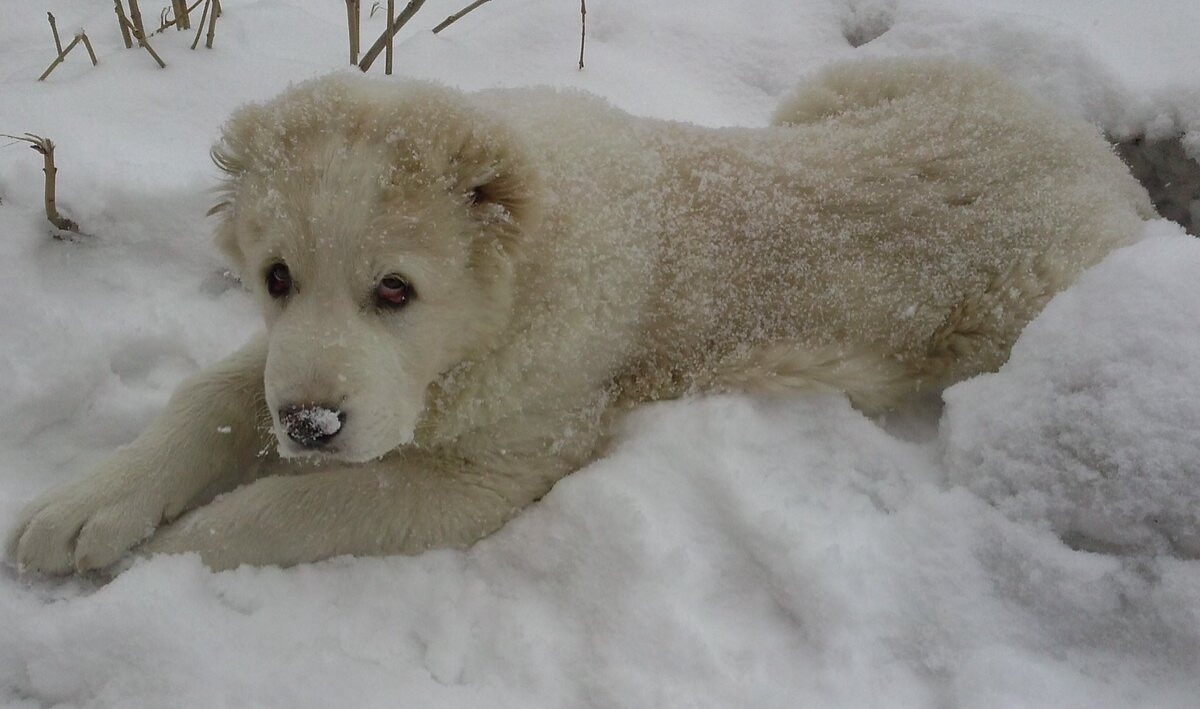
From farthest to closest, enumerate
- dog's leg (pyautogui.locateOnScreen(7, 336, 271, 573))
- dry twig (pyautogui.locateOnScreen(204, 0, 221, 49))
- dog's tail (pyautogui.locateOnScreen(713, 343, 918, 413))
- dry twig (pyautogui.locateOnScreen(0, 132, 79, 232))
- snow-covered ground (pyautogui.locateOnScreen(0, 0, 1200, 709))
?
dry twig (pyautogui.locateOnScreen(204, 0, 221, 49))
dry twig (pyautogui.locateOnScreen(0, 132, 79, 232))
dog's tail (pyautogui.locateOnScreen(713, 343, 918, 413))
dog's leg (pyautogui.locateOnScreen(7, 336, 271, 573))
snow-covered ground (pyautogui.locateOnScreen(0, 0, 1200, 709))

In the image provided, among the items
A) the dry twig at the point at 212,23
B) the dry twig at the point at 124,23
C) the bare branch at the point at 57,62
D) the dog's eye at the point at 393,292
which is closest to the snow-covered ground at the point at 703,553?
the dog's eye at the point at 393,292

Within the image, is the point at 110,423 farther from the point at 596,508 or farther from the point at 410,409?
the point at 596,508

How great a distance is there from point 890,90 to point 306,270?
2.55 meters

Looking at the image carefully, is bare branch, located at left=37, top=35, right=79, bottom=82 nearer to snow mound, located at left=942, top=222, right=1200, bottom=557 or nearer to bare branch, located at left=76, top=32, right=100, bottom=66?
bare branch, located at left=76, top=32, right=100, bottom=66

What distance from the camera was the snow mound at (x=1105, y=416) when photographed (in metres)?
2.27

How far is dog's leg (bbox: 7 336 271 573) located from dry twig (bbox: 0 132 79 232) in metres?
1.07

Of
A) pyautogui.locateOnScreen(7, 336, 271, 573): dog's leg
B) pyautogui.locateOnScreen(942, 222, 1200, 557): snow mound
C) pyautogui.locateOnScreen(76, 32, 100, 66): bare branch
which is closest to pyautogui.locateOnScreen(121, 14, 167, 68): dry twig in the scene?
pyautogui.locateOnScreen(76, 32, 100, 66): bare branch

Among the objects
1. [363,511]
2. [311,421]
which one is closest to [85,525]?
[363,511]

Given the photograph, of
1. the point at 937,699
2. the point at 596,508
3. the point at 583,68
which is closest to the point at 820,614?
the point at 937,699

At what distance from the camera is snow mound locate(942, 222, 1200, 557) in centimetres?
227

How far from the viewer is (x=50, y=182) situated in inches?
124

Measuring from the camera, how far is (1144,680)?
80.8 inches

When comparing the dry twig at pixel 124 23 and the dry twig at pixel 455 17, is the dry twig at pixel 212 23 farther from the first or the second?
the dry twig at pixel 455 17

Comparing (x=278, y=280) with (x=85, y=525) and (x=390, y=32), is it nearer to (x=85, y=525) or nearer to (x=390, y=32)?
(x=85, y=525)
